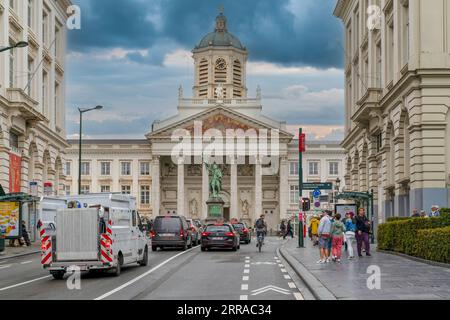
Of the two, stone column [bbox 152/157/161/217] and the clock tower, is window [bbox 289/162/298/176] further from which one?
stone column [bbox 152/157/161/217]

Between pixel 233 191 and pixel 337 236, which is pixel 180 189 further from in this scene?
pixel 337 236

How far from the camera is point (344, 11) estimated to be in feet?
221

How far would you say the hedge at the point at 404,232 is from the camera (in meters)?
30.0

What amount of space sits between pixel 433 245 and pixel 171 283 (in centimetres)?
911

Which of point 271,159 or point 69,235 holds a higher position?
point 271,159

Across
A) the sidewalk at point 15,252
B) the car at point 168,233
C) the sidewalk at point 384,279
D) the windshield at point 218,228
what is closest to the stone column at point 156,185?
the sidewalk at point 15,252

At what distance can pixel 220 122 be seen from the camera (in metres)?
113

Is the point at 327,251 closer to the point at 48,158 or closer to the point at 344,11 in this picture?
the point at 48,158

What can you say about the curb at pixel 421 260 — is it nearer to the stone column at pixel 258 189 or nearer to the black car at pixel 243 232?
the black car at pixel 243 232

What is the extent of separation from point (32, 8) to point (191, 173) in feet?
212

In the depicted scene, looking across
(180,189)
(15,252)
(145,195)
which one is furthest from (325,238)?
(145,195)

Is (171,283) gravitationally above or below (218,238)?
below

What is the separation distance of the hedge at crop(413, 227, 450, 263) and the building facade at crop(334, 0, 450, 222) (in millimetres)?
8069
